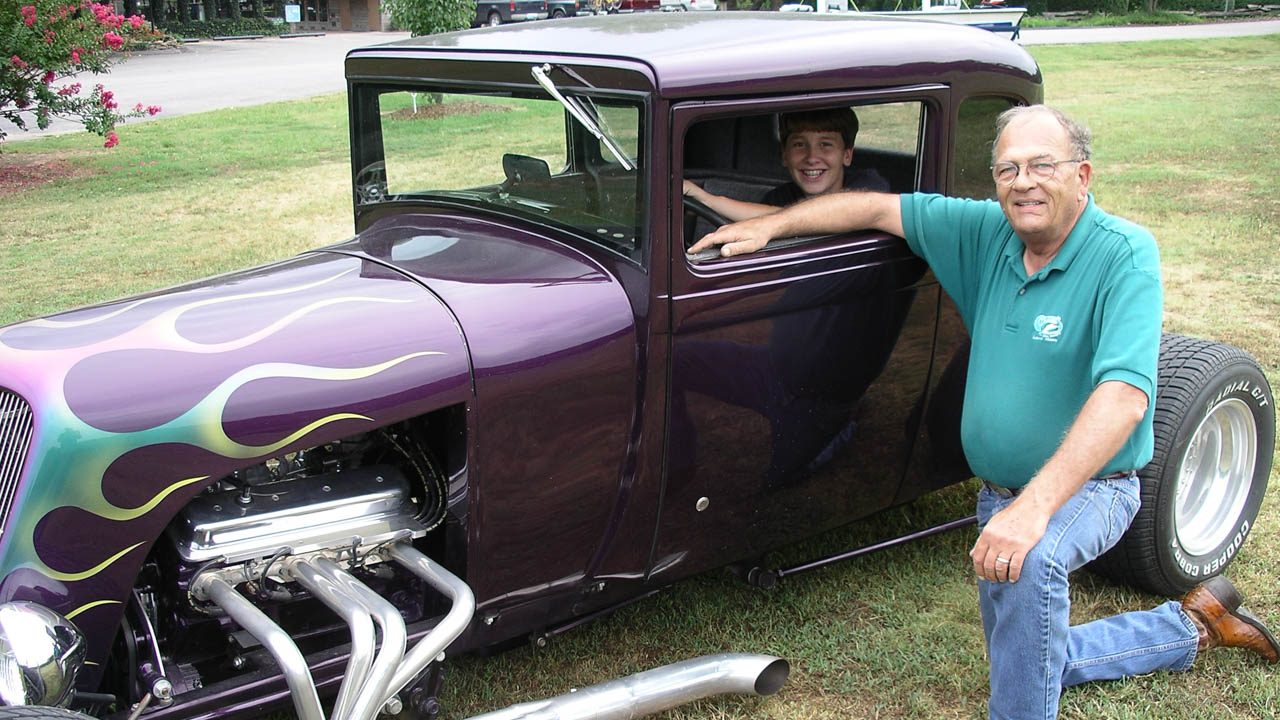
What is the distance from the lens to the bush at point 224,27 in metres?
31.6

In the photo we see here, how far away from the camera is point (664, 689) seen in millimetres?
2727

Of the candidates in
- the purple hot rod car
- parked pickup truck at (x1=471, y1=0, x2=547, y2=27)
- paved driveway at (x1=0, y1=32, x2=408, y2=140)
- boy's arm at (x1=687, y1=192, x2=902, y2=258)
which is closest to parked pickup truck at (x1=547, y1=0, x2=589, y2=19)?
parked pickup truck at (x1=471, y1=0, x2=547, y2=27)

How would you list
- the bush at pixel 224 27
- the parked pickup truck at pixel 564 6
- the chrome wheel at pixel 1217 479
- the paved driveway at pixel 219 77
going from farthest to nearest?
1. the bush at pixel 224 27
2. the parked pickup truck at pixel 564 6
3. the paved driveway at pixel 219 77
4. the chrome wheel at pixel 1217 479

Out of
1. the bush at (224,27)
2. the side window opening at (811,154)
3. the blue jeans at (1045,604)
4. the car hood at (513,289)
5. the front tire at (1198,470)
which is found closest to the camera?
the car hood at (513,289)

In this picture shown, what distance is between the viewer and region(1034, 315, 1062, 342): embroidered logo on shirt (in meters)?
2.70

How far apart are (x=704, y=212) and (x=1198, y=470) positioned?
6.18 ft

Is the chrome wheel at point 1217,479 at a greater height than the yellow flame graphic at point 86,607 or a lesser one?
lesser

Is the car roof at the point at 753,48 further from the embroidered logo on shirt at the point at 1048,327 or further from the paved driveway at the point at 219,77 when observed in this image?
the paved driveway at the point at 219,77

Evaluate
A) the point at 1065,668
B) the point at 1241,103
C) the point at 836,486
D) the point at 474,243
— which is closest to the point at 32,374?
the point at 474,243

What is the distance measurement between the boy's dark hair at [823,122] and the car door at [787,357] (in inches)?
1.7

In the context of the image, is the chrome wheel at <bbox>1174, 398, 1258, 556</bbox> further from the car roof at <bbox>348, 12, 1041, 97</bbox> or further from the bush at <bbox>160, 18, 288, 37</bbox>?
the bush at <bbox>160, 18, 288, 37</bbox>

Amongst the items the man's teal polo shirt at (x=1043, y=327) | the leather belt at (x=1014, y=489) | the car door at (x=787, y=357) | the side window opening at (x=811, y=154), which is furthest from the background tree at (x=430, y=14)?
the leather belt at (x=1014, y=489)

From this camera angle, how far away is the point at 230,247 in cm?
764

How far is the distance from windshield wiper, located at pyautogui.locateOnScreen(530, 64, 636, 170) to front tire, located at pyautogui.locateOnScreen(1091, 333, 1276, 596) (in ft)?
5.78
